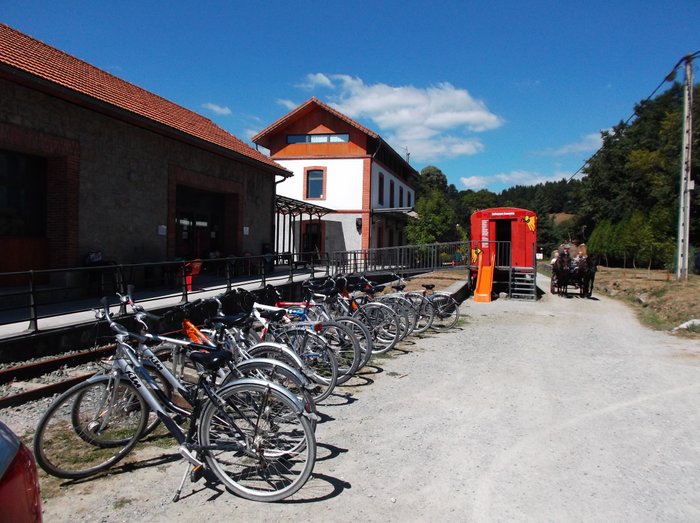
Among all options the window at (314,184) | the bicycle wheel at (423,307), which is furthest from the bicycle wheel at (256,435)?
the window at (314,184)

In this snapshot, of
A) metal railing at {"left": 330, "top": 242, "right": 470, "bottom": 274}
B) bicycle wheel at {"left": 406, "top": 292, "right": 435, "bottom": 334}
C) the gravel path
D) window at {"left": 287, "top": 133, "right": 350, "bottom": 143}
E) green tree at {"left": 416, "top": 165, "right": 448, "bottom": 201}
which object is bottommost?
the gravel path

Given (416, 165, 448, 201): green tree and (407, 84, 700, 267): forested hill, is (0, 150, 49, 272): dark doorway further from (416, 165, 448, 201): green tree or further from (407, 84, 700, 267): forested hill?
(416, 165, 448, 201): green tree

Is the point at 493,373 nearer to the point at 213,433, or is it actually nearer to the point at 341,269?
the point at 213,433

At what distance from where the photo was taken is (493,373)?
259 inches

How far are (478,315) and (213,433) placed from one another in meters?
9.55

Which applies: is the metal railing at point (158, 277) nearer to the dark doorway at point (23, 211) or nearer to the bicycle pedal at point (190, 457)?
the dark doorway at point (23, 211)

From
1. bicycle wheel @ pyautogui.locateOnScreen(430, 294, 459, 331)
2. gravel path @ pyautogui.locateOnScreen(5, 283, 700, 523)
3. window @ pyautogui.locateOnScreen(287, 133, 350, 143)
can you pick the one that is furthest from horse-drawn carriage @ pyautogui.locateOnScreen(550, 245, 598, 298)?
window @ pyautogui.locateOnScreen(287, 133, 350, 143)

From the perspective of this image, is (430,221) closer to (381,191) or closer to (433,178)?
(381,191)

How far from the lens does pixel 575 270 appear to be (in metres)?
16.7

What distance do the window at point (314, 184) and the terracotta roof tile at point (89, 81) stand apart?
13.6 metres

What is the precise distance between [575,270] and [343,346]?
43.6ft

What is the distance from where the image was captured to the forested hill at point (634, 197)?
27781mm

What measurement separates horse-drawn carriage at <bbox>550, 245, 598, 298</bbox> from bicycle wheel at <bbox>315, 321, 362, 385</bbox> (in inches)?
519

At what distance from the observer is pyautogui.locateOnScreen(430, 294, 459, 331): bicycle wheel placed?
32.6 feet
